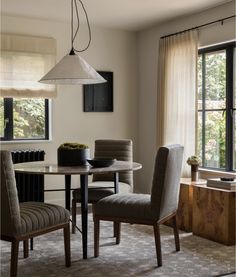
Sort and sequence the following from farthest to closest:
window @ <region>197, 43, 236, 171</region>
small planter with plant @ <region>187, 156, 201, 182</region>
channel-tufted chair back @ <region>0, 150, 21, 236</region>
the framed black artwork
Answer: the framed black artwork
window @ <region>197, 43, 236, 171</region>
small planter with plant @ <region>187, 156, 201, 182</region>
channel-tufted chair back @ <region>0, 150, 21, 236</region>

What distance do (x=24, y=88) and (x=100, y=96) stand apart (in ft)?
3.59

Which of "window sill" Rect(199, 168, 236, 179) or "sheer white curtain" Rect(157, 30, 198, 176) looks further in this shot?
"sheer white curtain" Rect(157, 30, 198, 176)

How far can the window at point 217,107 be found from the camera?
15.4 ft

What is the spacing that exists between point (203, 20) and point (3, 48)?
2304 millimetres

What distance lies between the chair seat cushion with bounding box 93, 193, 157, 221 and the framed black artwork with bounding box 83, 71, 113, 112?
2.45 metres

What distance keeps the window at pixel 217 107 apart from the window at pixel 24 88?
1832 mm

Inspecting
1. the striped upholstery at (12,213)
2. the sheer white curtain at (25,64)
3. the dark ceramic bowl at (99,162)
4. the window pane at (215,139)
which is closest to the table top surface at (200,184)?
the window pane at (215,139)

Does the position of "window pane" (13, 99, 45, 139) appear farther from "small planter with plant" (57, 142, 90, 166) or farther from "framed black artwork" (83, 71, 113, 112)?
"small planter with plant" (57, 142, 90, 166)

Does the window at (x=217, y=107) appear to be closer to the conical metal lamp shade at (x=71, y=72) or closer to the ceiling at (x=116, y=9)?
the ceiling at (x=116, y=9)

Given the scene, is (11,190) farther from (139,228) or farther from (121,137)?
(121,137)

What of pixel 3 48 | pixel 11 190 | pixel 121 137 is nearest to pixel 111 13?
pixel 3 48

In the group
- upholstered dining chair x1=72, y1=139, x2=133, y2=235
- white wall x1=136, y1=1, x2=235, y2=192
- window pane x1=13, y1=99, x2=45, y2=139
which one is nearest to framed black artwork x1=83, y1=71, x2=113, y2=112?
white wall x1=136, y1=1, x2=235, y2=192

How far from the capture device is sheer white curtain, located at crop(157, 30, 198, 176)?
5.00 meters

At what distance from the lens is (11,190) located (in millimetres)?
2824
